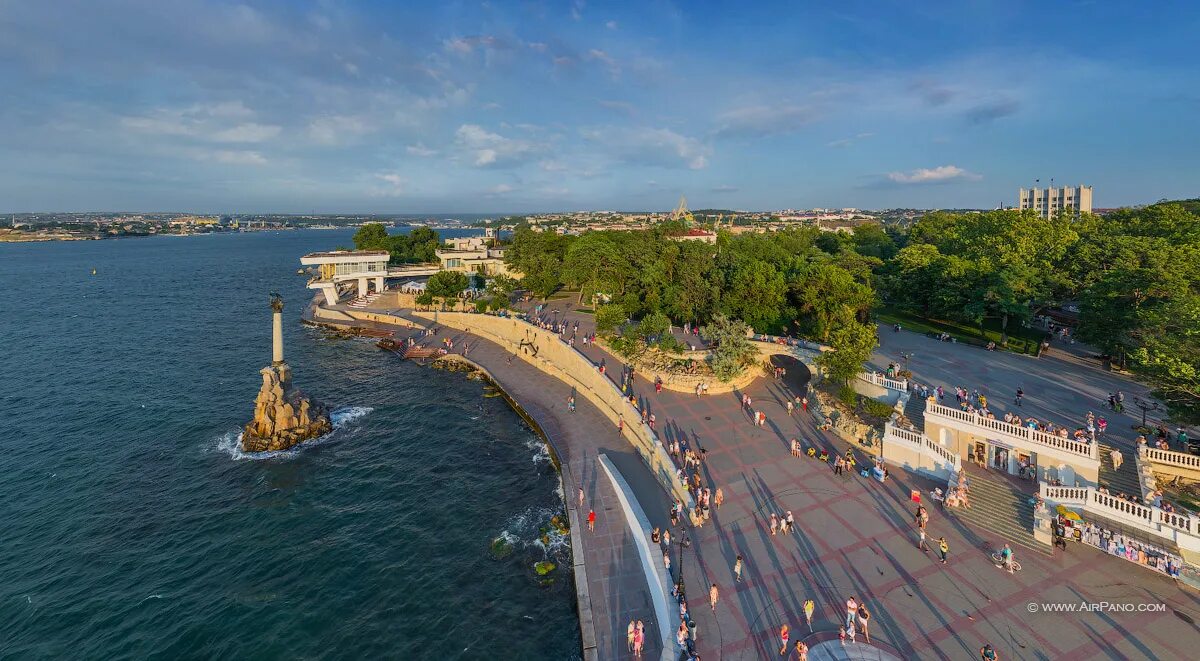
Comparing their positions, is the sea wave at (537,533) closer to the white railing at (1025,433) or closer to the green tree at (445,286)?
the white railing at (1025,433)

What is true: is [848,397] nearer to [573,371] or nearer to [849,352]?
[849,352]

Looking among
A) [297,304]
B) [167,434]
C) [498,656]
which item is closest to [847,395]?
[498,656]

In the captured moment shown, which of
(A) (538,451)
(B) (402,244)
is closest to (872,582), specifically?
(A) (538,451)

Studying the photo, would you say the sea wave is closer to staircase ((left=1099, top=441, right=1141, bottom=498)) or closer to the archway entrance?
the archway entrance

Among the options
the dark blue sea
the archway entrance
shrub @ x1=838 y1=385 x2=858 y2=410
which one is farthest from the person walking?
the archway entrance

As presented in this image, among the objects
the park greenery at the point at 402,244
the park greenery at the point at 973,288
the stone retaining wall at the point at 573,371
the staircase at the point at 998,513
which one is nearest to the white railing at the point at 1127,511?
the staircase at the point at 998,513

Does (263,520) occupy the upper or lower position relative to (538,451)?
lower
